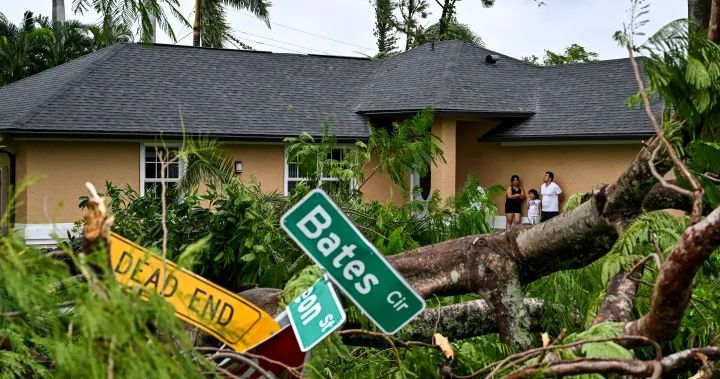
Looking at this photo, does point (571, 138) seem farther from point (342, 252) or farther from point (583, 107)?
point (342, 252)

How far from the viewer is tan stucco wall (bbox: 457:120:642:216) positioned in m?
18.0

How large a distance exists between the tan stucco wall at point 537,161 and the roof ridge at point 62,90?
337 inches

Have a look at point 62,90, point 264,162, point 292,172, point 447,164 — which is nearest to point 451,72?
point 447,164

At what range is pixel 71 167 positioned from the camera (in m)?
16.9

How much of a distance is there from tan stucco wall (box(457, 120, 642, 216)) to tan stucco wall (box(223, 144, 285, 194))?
4.40 m

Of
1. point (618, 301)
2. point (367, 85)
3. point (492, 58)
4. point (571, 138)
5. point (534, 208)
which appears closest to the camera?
point (618, 301)

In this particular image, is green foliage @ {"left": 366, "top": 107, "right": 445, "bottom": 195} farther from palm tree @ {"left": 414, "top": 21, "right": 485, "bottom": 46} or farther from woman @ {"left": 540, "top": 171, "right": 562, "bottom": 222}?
palm tree @ {"left": 414, "top": 21, "right": 485, "bottom": 46}

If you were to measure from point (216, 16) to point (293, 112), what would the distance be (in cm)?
1125

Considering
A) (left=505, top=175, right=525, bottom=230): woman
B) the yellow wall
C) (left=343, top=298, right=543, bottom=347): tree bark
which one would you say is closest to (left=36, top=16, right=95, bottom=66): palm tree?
the yellow wall

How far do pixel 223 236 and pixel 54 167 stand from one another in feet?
33.4

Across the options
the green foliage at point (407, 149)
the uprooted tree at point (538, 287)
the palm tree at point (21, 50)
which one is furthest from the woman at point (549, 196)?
the palm tree at point (21, 50)

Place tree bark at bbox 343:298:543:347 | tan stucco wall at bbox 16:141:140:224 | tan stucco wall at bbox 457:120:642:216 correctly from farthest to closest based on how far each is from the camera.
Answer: tan stucco wall at bbox 457:120:642:216 → tan stucco wall at bbox 16:141:140:224 → tree bark at bbox 343:298:543:347

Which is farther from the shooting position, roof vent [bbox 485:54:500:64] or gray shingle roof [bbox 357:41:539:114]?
roof vent [bbox 485:54:500:64]

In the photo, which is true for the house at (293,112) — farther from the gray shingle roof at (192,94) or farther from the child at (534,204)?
the child at (534,204)
